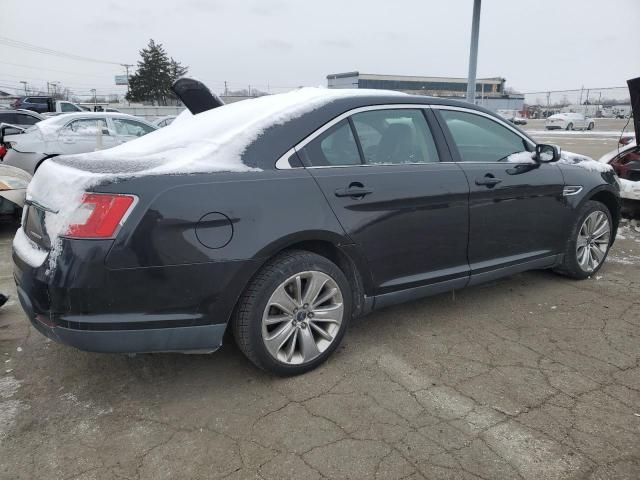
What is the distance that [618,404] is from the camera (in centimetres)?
266

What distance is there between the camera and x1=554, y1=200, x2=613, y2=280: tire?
4.32m

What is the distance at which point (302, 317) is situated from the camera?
2846 millimetres

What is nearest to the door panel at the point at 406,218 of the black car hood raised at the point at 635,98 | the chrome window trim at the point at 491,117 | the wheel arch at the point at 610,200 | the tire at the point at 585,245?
the chrome window trim at the point at 491,117

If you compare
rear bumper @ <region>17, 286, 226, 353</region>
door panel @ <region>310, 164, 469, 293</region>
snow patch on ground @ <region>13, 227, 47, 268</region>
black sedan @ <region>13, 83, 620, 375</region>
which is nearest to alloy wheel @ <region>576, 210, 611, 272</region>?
black sedan @ <region>13, 83, 620, 375</region>

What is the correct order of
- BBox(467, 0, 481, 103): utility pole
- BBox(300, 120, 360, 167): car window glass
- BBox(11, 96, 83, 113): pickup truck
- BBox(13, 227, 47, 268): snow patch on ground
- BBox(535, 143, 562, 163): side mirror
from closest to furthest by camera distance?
BBox(13, 227, 47, 268): snow patch on ground
BBox(300, 120, 360, 167): car window glass
BBox(535, 143, 562, 163): side mirror
BBox(467, 0, 481, 103): utility pole
BBox(11, 96, 83, 113): pickup truck

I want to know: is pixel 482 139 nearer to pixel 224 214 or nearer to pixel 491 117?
pixel 491 117

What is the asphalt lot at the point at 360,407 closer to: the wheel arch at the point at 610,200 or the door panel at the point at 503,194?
the door panel at the point at 503,194

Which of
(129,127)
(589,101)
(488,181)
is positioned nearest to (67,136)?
(129,127)

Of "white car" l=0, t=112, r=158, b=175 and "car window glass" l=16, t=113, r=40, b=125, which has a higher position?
"car window glass" l=16, t=113, r=40, b=125

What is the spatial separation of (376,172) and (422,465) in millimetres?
1634

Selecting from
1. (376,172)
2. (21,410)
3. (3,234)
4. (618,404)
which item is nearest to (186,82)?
(376,172)

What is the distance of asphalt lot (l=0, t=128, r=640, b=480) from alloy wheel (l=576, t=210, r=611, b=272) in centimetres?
85

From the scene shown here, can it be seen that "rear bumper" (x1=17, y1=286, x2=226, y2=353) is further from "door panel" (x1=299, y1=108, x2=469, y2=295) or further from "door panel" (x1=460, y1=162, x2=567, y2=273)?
"door panel" (x1=460, y1=162, x2=567, y2=273)

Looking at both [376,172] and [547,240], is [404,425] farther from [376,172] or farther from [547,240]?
[547,240]
